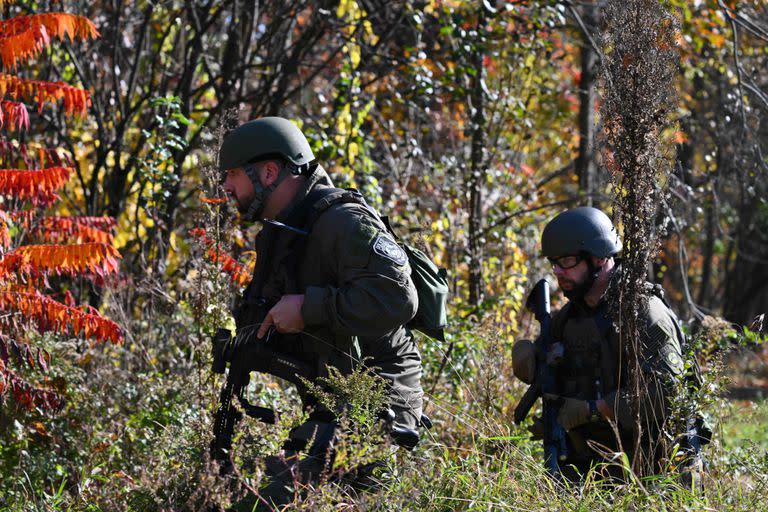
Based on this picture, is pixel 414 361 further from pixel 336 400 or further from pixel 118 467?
pixel 118 467

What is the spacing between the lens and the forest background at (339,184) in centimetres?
406

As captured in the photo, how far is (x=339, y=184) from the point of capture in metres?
7.15

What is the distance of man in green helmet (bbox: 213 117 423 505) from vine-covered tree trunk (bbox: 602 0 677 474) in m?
0.88

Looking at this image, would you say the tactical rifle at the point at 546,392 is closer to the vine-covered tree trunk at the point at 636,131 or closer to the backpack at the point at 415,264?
the vine-covered tree trunk at the point at 636,131

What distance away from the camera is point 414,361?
4012mm

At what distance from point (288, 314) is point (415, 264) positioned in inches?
22.3

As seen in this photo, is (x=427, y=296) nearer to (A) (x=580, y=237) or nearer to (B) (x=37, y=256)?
(A) (x=580, y=237)

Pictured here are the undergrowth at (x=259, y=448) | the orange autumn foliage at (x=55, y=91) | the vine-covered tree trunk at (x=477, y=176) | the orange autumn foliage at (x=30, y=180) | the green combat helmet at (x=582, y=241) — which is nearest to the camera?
the undergrowth at (x=259, y=448)

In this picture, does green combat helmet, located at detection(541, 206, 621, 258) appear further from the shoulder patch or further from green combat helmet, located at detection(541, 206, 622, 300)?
the shoulder patch

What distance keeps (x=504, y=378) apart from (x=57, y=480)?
2487mm

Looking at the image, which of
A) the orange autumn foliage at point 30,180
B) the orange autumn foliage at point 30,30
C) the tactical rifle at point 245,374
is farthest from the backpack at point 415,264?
the orange autumn foliage at point 30,30

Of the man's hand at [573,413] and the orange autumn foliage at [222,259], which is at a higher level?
the orange autumn foliage at [222,259]

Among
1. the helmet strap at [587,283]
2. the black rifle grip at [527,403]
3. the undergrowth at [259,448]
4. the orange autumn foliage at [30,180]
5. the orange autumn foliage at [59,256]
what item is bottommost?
the undergrowth at [259,448]

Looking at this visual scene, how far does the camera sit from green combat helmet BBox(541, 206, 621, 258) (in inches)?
181
